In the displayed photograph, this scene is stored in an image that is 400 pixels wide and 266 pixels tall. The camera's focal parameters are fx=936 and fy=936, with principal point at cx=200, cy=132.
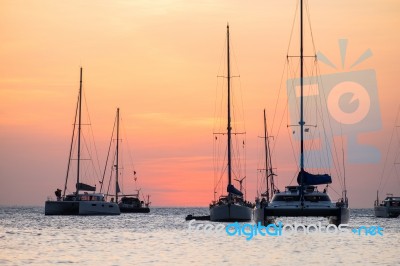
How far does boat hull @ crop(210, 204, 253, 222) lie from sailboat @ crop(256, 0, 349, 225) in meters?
13.2

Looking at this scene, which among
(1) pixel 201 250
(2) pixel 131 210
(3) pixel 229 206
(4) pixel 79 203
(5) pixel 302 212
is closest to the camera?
(1) pixel 201 250

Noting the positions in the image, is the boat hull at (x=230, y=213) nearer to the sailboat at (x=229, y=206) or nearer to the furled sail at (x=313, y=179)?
the sailboat at (x=229, y=206)

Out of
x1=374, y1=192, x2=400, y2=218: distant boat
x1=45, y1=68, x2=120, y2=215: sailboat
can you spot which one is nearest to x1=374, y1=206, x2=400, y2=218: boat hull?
x1=374, y1=192, x2=400, y2=218: distant boat

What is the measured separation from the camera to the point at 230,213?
296 ft

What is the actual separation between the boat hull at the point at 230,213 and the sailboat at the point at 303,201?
13192 millimetres

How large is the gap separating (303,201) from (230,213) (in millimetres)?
17118

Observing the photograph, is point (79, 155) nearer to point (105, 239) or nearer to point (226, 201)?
point (226, 201)

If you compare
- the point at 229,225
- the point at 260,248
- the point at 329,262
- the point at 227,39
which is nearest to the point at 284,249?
the point at 260,248

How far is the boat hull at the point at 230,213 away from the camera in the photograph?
90175mm

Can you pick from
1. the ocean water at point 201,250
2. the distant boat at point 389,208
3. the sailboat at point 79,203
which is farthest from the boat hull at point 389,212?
the ocean water at point 201,250

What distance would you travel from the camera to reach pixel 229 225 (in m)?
91.6

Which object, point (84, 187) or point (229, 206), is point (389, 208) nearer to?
point (84, 187)

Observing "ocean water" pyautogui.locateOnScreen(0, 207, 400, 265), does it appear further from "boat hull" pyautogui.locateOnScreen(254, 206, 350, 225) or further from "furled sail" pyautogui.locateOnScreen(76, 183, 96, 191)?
"furled sail" pyautogui.locateOnScreen(76, 183, 96, 191)

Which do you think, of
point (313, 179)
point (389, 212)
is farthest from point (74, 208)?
point (313, 179)
